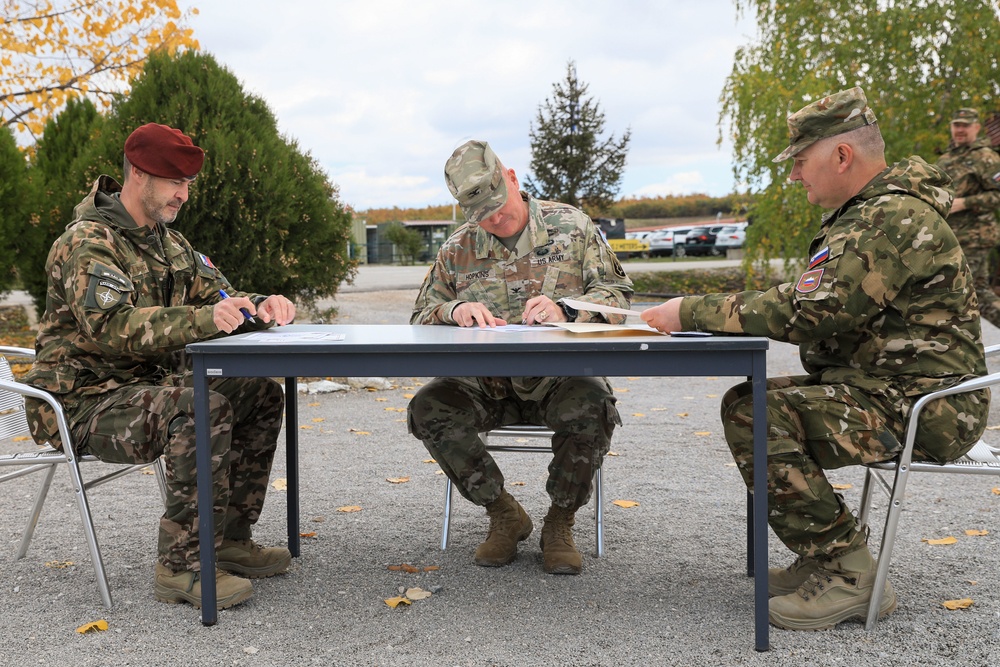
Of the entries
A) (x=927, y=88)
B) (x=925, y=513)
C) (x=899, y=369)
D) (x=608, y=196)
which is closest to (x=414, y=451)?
(x=925, y=513)

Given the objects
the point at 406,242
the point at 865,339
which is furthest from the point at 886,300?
the point at 406,242

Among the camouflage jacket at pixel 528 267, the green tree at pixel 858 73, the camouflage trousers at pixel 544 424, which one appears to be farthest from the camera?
the green tree at pixel 858 73

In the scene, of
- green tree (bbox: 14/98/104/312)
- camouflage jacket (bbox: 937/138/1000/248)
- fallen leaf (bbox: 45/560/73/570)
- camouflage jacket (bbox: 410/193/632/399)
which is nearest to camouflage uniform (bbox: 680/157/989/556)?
camouflage jacket (bbox: 410/193/632/399)

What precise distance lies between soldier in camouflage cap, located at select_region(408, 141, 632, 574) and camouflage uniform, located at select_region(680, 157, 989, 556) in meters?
0.75

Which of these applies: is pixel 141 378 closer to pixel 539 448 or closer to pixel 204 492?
pixel 204 492

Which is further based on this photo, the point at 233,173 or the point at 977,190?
the point at 977,190

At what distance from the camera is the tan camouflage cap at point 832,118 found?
299 centimetres

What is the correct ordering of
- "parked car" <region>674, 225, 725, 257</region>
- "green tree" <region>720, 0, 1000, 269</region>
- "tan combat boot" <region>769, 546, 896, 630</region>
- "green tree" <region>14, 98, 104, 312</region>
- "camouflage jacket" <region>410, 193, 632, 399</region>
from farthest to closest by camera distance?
"parked car" <region>674, 225, 725, 257</region> < "green tree" <region>720, 0, 1000, 269</region> < "green tree" <region>14, 98, 104, 312</region> < "camouflage jacket" <region>410, 193, 632, 399</region> < "tan combat boot" <region>769, 546, 896, 630</region>

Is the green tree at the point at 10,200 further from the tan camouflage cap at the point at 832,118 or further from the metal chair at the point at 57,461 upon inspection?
the tan camouflage cap at the point at 832,118

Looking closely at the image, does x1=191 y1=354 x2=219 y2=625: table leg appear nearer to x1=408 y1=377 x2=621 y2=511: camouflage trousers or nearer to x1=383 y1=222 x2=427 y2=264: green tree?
x1=408 y1=377 x2=621 y2=511: camouflage trousers

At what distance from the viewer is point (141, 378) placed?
138 inches

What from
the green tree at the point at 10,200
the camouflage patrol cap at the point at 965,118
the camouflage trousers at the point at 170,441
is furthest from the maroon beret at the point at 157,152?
the camouflage patrol cap at the point at 965,118

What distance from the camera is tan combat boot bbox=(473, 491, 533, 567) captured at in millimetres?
3725

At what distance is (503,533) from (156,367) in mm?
1446
